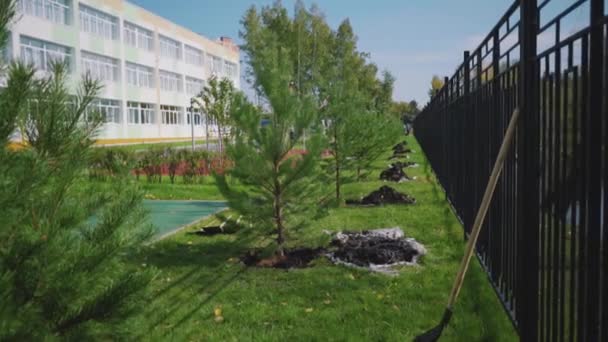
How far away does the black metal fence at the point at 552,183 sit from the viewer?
6.54 ft

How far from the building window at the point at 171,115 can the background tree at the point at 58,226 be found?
43.2m

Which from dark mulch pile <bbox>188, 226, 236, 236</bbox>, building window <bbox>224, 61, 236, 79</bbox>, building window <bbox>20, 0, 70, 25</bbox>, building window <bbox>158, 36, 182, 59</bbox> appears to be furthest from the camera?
building window <bbox>224, 61, 236, 79</bbox>

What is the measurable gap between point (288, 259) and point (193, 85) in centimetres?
4658

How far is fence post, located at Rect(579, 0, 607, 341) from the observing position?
1965 mm

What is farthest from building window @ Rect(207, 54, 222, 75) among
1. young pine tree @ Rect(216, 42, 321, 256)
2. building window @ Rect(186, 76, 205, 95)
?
young pine tree @ Rect(216, 42, 321, 256)

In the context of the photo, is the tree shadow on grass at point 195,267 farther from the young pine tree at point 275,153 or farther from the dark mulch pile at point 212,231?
the young pine tree at point 275,153

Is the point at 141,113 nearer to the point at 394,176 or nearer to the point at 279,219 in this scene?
the point at 394,176

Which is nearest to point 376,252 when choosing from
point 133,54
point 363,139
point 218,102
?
point 363,139

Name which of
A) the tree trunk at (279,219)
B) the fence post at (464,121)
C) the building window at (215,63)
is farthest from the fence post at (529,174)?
the building window at (215,63)

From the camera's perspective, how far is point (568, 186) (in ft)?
7.86

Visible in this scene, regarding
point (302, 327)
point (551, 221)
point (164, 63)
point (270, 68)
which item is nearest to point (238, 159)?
point (270, 68)

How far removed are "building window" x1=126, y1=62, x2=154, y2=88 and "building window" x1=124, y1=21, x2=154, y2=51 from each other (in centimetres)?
145

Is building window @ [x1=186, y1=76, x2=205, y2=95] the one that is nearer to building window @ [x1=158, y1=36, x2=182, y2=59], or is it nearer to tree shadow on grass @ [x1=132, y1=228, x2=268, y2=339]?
building window @ [x1=158, y1=36, x2=182, y2=59]

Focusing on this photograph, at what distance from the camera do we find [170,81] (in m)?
46.2
